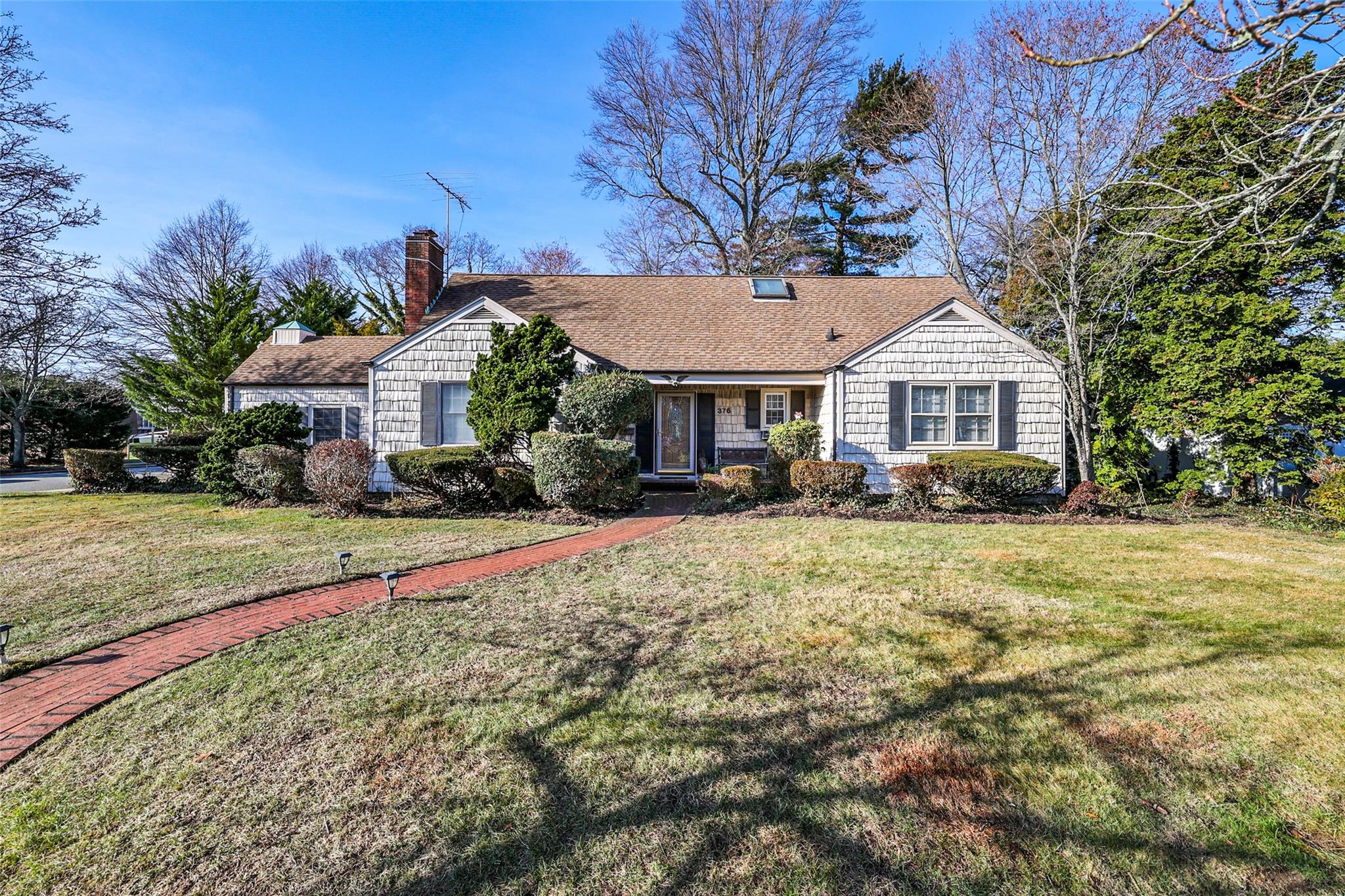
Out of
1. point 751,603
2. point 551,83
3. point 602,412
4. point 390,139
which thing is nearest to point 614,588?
point 751,603

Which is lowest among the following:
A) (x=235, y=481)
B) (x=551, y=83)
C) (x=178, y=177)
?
(x=235, y=481)

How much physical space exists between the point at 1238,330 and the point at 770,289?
32.6 ft

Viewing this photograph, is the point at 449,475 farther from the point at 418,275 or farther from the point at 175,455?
the point at 175,455

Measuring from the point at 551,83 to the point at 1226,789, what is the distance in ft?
52.1

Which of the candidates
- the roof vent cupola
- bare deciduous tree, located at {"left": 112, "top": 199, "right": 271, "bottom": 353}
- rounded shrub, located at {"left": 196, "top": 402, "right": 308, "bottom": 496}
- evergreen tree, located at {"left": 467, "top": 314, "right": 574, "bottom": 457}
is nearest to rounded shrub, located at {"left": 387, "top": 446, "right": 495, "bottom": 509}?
evergreen tree, located at {"left": 467, "top": 314, "right": 574, "bottom": 457}

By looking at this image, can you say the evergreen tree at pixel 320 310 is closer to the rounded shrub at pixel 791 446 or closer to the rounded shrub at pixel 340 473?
the rounded shrub at pixel 340 473

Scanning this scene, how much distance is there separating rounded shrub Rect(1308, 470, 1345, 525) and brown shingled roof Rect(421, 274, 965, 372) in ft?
23.7

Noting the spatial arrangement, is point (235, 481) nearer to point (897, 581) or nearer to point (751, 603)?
point (751, 603)

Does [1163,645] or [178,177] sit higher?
[178,177]

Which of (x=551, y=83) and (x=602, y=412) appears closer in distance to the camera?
(x=602, y=412)

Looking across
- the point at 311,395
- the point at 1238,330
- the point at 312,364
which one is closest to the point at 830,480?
the point at 1238,330

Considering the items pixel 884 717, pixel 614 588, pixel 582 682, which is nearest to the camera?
pixel 884 717

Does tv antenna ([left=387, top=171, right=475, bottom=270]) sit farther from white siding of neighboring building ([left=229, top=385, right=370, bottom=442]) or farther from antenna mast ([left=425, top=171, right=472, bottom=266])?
white siding of neighboring building ([left=229, top=385, right=370, bottom=442])

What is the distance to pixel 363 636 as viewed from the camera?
440cm
